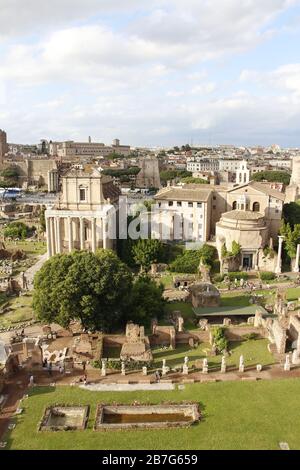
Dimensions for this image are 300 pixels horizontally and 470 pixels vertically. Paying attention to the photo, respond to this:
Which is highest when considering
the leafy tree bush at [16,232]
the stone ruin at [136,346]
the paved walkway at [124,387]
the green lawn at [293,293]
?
the leafy tree bush at [16,232]

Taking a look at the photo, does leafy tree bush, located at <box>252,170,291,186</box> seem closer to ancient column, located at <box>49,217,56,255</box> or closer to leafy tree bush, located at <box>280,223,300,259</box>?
leafy tree bush, located at <box>280,223,300,259</box>

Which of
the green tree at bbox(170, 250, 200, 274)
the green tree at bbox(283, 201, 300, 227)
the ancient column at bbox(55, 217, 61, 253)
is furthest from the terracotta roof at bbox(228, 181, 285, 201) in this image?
the ancient column at bbox(55, 217, 61, 253)

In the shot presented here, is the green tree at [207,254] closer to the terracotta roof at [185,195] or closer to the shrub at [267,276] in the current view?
the shrub at [267,276]

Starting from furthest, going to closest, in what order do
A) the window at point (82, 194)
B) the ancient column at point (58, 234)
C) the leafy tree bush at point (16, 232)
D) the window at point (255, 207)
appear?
the leafy tree bush at point (16, 232) → the window at point (255, 207) → the ancient column at point (58, 234) → the window at point (82, 194)

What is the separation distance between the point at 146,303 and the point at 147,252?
18.1m

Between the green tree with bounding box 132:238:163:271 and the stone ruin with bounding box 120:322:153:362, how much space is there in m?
22.6

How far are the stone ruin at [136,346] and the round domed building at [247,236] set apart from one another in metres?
25.0

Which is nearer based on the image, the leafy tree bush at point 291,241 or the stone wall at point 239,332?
the stone wall at point 239,332

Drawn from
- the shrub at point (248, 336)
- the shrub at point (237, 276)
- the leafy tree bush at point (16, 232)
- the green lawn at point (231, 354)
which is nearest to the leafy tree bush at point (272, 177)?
the leafy tree bush at point (16, 232)

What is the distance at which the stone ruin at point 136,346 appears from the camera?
30.8 m

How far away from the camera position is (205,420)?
75.3 ft

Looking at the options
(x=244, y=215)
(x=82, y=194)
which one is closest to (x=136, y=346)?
(x=244, y=215)
